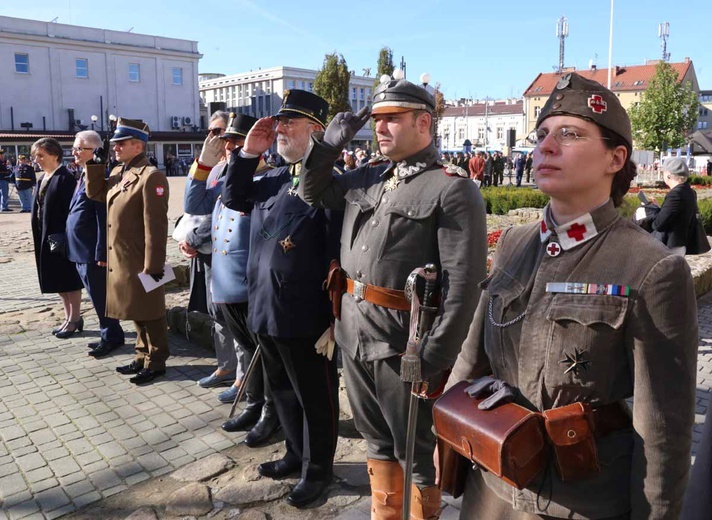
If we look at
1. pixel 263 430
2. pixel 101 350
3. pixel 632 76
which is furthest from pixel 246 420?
pixel 632 76

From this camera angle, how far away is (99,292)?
6.19 meters

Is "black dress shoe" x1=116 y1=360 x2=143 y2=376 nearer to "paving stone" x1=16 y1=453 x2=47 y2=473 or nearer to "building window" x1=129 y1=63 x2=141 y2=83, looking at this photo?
"paving stone" x1=16 y1=453 x2=47 y2=473

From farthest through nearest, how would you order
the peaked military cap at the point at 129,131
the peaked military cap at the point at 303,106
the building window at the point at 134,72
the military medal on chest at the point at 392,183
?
the building window at the point at 134,72
the peaked military cap at the point at 129,131
the peaked military cap at the point at 303,106
the military medal on chest at the point at 392,183

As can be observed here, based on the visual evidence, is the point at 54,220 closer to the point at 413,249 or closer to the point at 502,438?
the point at 413,249

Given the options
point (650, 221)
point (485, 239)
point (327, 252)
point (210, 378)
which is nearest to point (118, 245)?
point (210, 378)

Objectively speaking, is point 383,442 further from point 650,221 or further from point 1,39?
point 1,39

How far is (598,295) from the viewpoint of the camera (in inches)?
64.8

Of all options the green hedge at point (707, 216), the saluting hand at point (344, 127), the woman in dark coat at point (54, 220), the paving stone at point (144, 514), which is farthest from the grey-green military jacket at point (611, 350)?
the green hedge at point (707, 216)

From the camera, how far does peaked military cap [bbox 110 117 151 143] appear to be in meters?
5.44

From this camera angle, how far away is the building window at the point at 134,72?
184 ft

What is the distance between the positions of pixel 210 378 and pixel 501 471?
13.7ft

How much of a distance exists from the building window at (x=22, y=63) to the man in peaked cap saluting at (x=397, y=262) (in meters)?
56.3

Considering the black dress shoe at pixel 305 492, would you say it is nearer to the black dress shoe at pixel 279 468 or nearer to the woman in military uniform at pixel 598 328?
the black dress shoe at pixel 279 468

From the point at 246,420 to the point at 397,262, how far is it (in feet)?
7.85
